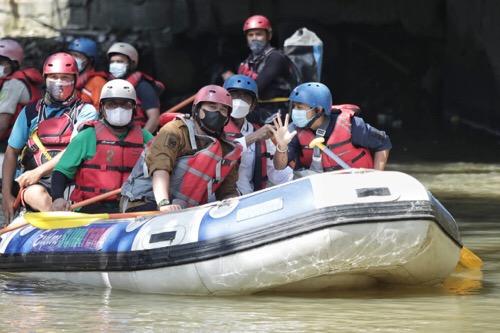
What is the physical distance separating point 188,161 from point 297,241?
116 centimetres

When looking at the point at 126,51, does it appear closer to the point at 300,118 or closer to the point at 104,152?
the point at 300,118

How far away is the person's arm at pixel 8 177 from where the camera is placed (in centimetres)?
979

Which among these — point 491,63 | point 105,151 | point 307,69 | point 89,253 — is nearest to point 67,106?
point 105,151

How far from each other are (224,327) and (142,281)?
1091 mm

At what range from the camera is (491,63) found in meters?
19.1

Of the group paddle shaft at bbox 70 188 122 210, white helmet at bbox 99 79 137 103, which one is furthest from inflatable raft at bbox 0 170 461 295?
white helmet at bbox 99 79 137 103

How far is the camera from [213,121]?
28.6 feet

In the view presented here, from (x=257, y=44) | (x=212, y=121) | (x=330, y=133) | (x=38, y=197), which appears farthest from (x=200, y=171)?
(x=257, y=44)

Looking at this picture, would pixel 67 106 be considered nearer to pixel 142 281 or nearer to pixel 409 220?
pixel 142 281

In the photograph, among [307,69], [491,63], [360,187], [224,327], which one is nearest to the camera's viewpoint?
[224,327]

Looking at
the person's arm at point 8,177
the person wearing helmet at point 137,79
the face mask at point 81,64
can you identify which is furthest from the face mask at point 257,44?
the person's arm at point 8,177

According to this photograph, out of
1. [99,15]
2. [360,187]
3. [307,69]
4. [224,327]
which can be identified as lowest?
[224,327]

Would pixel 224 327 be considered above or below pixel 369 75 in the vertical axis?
below

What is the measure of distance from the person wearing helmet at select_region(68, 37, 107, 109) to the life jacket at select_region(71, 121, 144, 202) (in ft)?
9.07
